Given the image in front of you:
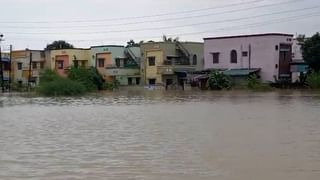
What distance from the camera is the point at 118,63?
7569 cm

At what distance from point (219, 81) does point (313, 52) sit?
361 inches

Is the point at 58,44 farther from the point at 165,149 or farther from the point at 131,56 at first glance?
the point at 165,149

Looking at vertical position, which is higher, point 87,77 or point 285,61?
point 285,61

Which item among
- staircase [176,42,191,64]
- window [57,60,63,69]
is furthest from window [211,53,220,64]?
window [57,60,63,69]

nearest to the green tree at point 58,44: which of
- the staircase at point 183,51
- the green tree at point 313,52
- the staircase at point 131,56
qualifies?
the staircase at point 131,56

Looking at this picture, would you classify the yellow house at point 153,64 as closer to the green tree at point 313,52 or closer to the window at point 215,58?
the window at point 215,58

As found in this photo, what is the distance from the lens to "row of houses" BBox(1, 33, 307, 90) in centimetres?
6006

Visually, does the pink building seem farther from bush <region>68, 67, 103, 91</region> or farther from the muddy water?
the muddy water

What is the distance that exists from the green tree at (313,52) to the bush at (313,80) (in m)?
1.99

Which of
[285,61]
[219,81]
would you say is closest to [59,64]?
[219,81]

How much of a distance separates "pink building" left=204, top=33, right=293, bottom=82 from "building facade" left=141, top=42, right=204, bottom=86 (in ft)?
19.6

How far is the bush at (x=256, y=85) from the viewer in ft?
180

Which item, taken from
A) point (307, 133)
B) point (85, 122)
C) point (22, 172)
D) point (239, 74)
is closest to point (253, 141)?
point (307, 133)

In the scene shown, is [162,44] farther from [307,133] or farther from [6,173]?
[6,173]
